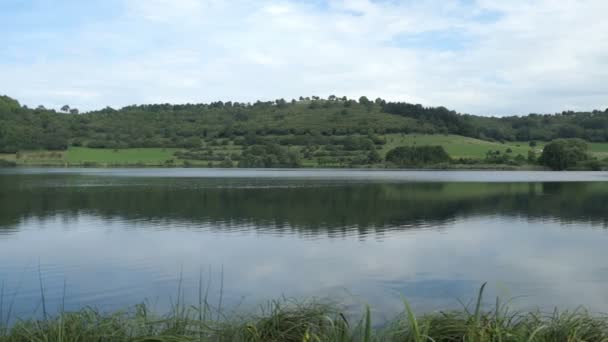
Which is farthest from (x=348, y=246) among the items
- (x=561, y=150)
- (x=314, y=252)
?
(x=561, y=150)

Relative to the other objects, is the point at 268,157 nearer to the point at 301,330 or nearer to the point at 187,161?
the point at 187,161

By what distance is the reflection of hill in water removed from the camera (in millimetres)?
29500

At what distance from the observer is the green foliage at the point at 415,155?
13288cm

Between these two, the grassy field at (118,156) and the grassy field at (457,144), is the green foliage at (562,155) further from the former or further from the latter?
the grassy field at (118,156)

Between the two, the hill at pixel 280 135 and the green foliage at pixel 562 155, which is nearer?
the green foliage at pixel 562 155

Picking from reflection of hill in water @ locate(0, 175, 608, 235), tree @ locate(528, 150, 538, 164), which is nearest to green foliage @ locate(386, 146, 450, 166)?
tree @ locate(528, 150, 538, 164)

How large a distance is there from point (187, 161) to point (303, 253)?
116990 millimetres

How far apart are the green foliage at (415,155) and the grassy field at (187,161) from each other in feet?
9.61

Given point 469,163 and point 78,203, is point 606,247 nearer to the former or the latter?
point 78,203

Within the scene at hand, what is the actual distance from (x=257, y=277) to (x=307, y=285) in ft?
5.89

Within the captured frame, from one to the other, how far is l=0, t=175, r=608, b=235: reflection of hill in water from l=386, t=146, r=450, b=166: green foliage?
81.3 m

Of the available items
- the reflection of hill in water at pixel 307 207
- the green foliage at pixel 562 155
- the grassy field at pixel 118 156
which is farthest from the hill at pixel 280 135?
the reflection of hill in water at pixel 307 207

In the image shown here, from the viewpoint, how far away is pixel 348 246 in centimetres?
2159

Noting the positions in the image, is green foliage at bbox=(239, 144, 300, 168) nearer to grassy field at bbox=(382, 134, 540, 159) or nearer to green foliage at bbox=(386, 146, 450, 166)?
grassy field at bbox=(382, 134, 540, 159)
